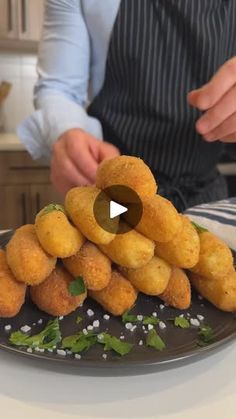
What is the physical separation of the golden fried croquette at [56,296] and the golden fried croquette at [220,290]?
3.9 inches

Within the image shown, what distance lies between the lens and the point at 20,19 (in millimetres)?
1757

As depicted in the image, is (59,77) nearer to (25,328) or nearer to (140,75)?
(140,75)

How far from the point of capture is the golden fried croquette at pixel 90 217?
1.09ft

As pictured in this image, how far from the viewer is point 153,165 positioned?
0.86 m

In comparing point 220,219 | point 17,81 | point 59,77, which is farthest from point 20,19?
point 220,219

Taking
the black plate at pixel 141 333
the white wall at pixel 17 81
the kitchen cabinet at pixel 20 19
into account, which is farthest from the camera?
the white wall at pixel 17 81

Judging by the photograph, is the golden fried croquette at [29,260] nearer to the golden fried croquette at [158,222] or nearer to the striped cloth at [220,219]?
the golden fried croquette at [158,222]

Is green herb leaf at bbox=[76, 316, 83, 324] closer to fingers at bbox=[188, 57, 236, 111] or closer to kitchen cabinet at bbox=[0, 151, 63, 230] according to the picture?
fingers at bbox=[188, 57, 236, 111]

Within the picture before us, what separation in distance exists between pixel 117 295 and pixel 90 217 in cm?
7

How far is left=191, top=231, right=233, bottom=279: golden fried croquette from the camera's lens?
373 mm

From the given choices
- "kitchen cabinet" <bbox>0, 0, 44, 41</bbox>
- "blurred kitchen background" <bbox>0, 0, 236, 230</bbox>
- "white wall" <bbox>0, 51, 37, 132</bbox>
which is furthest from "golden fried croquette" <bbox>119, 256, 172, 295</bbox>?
"white wall" <bbox>0, 51, 37, 132</bbox>

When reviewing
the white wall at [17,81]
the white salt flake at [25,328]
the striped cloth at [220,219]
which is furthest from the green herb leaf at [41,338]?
the white wall at [17,81]

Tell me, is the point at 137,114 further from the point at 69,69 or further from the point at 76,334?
the point at 76,334

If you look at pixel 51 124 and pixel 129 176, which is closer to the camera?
pixel 129 176
